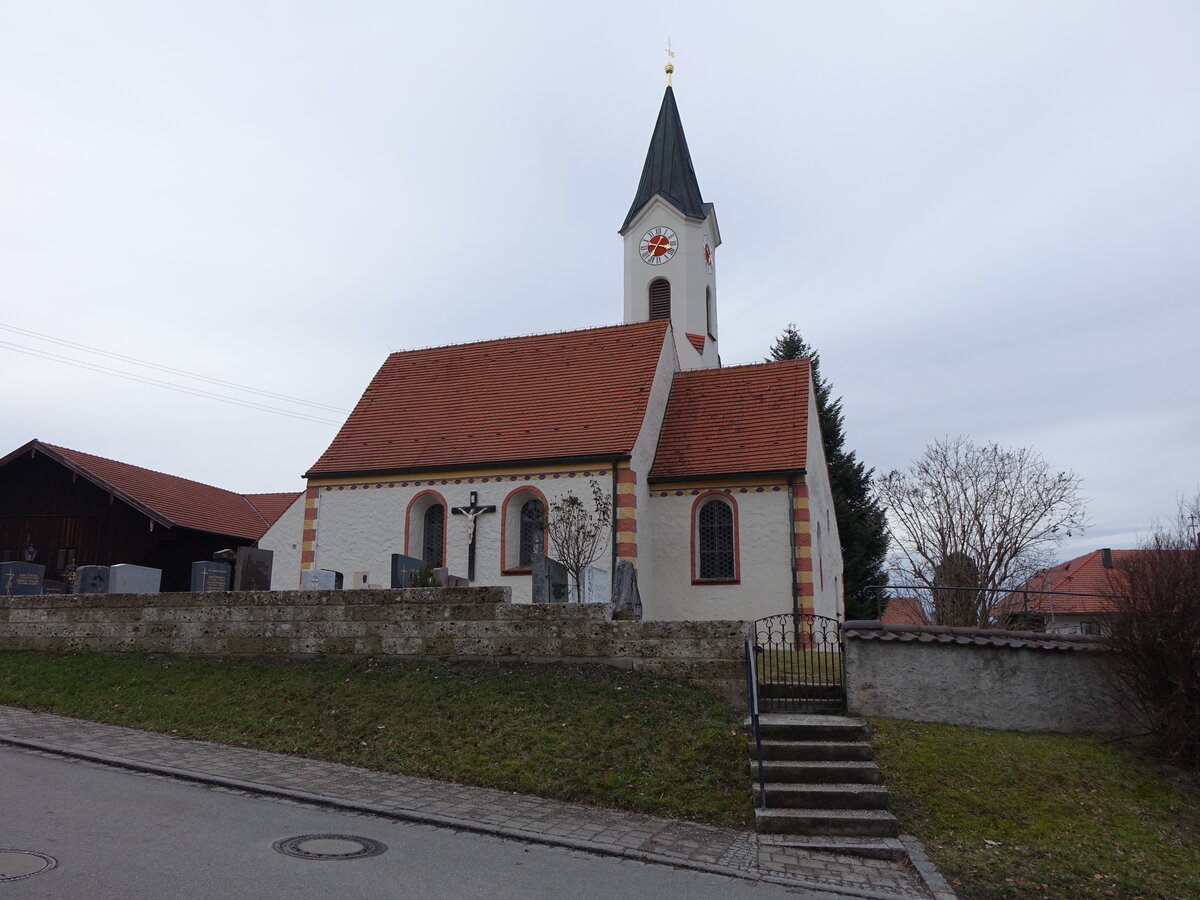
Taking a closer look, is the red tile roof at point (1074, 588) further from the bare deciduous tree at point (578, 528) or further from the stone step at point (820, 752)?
the bare deciduous tree at point (578, 528)

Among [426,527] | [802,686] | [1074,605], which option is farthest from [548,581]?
[1074,605]

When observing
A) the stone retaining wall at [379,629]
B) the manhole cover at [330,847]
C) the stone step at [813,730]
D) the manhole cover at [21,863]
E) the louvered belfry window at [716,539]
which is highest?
the louvered belfry window at [716,539]

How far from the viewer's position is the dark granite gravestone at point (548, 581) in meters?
14.4

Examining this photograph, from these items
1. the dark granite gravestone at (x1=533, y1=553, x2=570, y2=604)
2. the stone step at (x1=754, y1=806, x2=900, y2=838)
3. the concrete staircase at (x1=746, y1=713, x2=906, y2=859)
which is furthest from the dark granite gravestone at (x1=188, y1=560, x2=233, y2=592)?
the stone step at (x1=754, y1=806, x2=900, y2=838)

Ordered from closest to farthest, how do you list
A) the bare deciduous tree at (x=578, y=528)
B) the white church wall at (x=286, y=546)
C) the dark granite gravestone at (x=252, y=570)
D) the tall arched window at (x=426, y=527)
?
the dark granite gravestone at (x=252, y=570) → the bare deciduous tree at (x=578, y=528) → the tall arched window at (x=426, y=527) → the white church wall at (x=286, y=546)

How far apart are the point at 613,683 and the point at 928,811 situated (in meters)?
4.04

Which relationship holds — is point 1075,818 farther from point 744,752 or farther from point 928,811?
point 744,752

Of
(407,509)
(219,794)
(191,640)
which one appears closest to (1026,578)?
(407,509)

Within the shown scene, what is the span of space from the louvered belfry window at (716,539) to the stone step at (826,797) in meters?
10.6

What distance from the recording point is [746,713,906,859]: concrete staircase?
8.35 metres

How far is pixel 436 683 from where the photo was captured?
1198cm

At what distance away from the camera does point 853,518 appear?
3156cm

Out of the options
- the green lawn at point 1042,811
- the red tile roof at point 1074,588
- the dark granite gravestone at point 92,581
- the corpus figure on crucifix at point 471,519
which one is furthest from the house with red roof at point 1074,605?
the dark granite gravestone at point 92,581

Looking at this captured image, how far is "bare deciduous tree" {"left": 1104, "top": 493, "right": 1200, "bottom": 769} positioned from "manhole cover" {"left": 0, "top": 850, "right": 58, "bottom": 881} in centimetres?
1076
